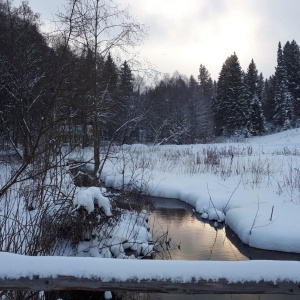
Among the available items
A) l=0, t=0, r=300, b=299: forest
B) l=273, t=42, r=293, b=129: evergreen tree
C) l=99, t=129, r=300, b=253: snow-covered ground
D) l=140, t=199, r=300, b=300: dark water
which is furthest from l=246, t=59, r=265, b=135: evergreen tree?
l=140, t=199, r=300, b=300: dark water

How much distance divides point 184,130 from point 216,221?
30596 mm

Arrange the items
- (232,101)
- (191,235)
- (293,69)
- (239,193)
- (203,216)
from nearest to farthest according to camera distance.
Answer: (191,235) < (203,216) < (239,193) < (232,101) < (293,69)

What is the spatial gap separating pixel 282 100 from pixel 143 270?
1712 inches

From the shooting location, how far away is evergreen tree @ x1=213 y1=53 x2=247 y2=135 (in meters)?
41.7

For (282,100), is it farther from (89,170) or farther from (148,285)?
(148,285)

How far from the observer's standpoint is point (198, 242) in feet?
22.2

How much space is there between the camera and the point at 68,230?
4.79 m

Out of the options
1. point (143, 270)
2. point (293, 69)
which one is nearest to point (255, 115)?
point (293, 69)

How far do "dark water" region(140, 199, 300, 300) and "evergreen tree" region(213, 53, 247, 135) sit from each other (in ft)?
112

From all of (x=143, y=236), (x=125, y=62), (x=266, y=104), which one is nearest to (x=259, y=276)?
(x=143, y=236)

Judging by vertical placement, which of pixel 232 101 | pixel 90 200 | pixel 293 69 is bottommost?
pixel 90 200

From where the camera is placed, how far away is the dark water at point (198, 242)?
19.5 ft

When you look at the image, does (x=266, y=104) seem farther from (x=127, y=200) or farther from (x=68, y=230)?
(x=68, y=230)

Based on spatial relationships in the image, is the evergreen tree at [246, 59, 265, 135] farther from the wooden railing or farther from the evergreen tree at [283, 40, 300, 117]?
the wooden railing
